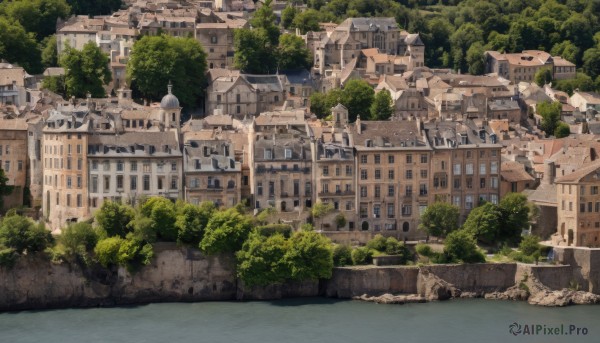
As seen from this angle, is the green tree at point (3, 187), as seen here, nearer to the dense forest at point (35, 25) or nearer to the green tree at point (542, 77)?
the dense forest at point (35, 25)

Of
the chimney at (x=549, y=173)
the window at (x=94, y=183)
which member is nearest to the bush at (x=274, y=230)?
the window at (x=94, y=183)

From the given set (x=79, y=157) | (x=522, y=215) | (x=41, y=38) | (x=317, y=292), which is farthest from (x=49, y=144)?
(x=41, y=38)

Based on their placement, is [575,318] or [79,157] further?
[79,157]

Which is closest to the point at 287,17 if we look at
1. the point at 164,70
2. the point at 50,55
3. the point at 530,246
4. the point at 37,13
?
the point at 37,13

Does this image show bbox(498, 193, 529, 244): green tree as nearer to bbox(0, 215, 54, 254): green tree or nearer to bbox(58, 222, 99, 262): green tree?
bbox(58, 222, 99, 262): green tree

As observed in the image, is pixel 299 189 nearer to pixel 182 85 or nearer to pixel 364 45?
pixel 182 85

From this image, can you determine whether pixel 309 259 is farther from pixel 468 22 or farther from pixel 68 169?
pixel 468 22

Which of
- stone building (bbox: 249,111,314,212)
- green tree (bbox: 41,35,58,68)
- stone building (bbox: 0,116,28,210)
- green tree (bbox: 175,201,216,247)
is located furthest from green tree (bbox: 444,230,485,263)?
green tree (bbox: 41,35,58,68)
